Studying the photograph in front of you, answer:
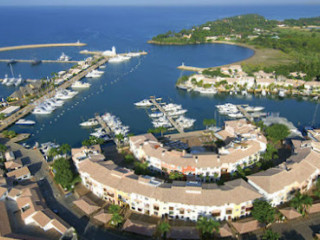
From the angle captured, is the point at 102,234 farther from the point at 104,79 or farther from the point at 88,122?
the point at 104,79

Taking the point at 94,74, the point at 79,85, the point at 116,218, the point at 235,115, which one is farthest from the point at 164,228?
the point at 94,74

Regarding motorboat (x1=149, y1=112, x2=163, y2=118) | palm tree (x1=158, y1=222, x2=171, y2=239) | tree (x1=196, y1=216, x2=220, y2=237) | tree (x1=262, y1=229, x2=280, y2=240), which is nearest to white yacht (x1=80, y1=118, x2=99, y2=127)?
motorboat (x1=149, y1=112, x2=163, y2=118)

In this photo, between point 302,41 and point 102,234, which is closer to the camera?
point 102,234

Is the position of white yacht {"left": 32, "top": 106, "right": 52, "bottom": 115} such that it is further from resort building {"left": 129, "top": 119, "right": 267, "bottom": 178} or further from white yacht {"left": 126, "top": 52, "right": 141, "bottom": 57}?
white yacht {"left": 126, "top": 52, "right": 141, "bottom": 57}

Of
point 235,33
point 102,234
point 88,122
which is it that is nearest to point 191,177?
point 102,234

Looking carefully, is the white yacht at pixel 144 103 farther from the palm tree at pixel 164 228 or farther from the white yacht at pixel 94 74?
the palm tree at pixel 164 228

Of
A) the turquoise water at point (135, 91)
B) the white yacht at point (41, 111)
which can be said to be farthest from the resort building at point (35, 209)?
the white yacht at point (41, 111)
